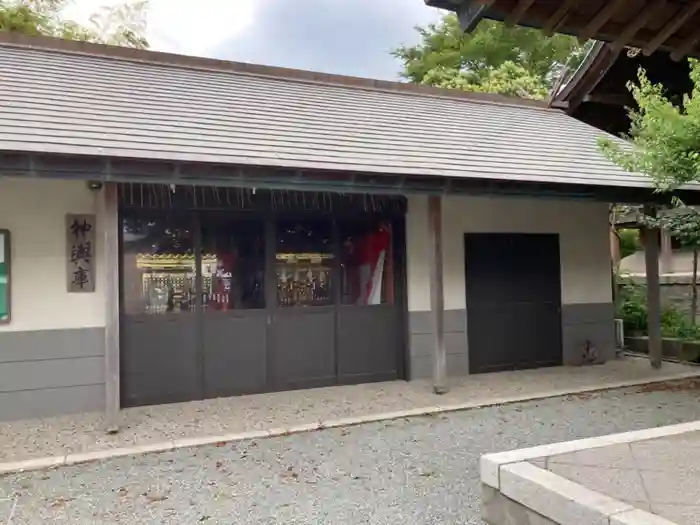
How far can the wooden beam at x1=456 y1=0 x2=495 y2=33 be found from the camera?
2.62 metres

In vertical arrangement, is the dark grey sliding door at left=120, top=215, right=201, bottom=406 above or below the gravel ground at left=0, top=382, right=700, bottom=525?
above

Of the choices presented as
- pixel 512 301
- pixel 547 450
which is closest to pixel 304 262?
pixel 512 301

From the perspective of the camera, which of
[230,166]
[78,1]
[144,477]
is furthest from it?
[78,1]

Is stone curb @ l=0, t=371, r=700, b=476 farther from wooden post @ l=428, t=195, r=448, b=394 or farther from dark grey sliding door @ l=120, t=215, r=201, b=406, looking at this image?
dark grey sliding door @ l=120, t=215, r=201, b=406

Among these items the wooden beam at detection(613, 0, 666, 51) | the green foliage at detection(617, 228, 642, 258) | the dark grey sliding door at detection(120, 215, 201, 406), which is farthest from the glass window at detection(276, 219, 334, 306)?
the green foliage at detection(617, 228, 642, 258)

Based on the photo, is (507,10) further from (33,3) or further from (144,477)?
(33,3)

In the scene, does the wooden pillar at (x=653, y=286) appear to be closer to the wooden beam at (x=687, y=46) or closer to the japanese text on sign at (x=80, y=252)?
the wooden beam at (x=687, y=46)

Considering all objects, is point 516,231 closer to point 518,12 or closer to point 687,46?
point 687,46

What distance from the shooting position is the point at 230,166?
17.4 feet

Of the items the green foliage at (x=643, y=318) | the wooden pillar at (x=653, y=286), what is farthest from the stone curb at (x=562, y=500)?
the green foliage at (x=643, y=318)

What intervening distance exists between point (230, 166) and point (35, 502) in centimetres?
301

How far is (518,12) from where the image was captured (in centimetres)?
272

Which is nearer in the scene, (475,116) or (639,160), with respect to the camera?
(639,160)

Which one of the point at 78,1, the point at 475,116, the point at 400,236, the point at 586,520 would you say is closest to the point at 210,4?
the point at 78,1
